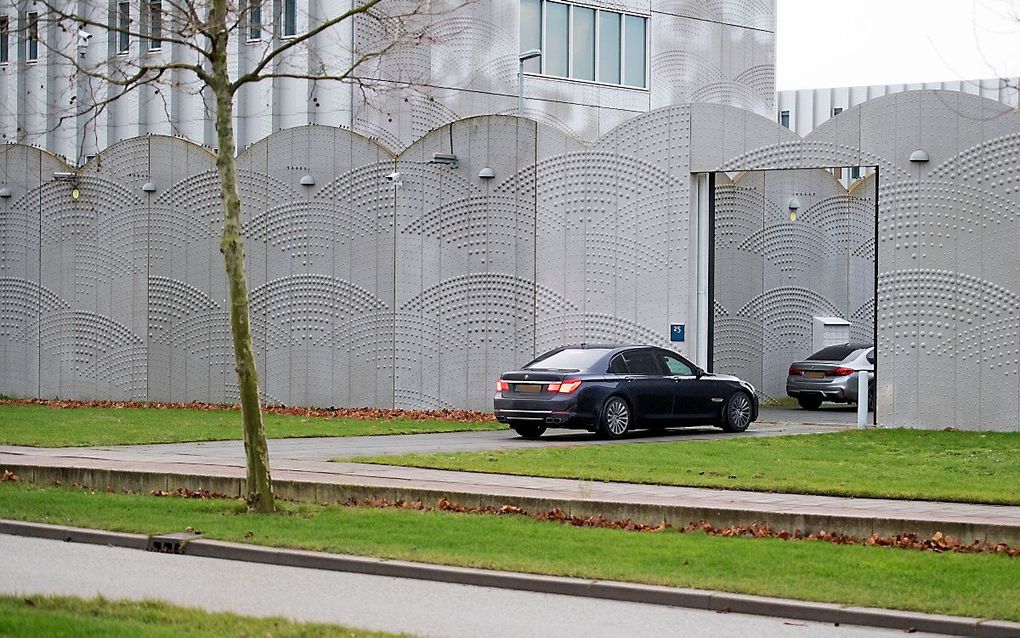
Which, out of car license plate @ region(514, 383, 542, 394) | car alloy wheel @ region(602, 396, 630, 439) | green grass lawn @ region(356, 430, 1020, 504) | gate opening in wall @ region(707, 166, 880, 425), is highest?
gate opening in wall @ region(707, 166, 880, 425)

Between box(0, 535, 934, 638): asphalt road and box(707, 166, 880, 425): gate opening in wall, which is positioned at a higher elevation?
box(707, 166, 880, 425): gate opening in wall

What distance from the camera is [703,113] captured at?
2839 centimetres

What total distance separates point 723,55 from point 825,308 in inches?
680

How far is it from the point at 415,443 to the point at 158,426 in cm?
541

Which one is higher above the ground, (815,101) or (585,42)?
(815,101)

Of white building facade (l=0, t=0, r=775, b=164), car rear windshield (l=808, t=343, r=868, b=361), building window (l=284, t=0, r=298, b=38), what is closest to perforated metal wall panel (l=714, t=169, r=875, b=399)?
car rear windshield (l=808, t=343, r=868, b=361)

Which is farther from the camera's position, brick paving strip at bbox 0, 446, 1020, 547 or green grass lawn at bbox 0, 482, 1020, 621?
brick paving strip at bbox 0, 446, 1020, 547

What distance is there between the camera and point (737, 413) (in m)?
25.8

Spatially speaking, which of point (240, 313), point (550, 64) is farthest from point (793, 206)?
point (240, 313)

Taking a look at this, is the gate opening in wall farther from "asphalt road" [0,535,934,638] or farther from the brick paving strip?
"asphalt road" [0,535,934,638]

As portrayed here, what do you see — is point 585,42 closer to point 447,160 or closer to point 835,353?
point 835,353

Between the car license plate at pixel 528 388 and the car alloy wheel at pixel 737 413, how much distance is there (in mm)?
3675

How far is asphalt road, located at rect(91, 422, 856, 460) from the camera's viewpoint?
2045 centimetres

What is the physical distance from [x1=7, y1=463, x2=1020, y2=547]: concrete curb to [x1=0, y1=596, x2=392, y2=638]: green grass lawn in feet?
17.6
